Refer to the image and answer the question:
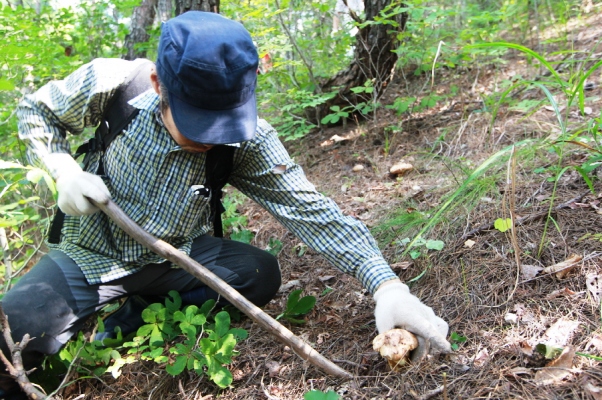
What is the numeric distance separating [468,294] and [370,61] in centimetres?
260

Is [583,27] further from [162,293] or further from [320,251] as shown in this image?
[162,293]

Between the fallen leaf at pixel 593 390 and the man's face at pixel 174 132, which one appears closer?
the fallen leaf at pixel 593 390

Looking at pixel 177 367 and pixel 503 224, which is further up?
pixel 503 224

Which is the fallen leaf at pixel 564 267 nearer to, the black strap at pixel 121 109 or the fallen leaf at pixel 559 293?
the fallen leaf at pixel 559 293

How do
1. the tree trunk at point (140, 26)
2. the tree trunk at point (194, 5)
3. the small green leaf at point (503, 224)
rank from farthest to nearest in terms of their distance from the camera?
the tree trunk at point (140, 26) < the tree trunk at point (194, 5) < the small green leaf at point (503, 224)

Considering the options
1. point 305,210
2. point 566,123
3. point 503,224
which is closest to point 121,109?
point 305,210

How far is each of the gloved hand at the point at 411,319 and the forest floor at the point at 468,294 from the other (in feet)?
0.19

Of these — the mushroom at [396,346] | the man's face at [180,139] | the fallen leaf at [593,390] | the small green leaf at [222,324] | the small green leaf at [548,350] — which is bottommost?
the small green leaf at [222,324]

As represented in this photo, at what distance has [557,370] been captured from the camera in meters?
1.50

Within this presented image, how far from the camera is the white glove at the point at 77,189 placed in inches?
77.4

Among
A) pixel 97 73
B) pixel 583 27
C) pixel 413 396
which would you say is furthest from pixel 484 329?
pixel 583 27

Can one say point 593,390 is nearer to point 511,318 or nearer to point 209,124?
point 511,318

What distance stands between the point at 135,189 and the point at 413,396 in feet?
5.08

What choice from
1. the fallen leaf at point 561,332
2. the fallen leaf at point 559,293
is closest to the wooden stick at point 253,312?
the fallen leaf at point 561,332
